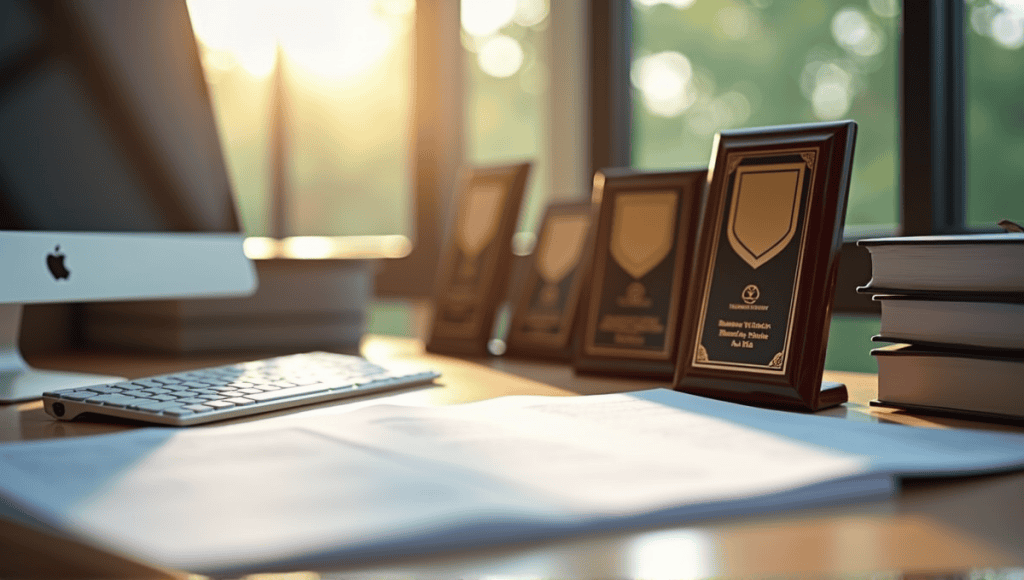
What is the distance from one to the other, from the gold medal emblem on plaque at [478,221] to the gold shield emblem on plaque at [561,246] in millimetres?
88

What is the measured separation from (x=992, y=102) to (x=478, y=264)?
31.6 inches

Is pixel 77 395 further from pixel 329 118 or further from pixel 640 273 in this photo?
pixel 329 118

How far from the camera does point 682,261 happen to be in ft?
3.65

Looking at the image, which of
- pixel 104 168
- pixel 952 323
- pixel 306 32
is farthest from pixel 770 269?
pixel 306 32

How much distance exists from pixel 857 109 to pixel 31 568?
4.81ft

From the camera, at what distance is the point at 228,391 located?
0.88 metres

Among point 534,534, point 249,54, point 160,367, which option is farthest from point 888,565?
point 249,54

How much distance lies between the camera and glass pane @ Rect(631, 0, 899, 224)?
1575mm

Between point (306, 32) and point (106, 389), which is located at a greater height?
point (306, 32)

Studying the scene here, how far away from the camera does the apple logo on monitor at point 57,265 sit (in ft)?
3.51

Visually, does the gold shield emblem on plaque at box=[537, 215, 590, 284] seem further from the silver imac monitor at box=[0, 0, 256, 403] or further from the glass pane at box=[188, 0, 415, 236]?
the glass pane at box=[188, 0, 415, 236]

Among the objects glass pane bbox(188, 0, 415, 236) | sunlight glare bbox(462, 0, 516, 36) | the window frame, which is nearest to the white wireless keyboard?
the window frame

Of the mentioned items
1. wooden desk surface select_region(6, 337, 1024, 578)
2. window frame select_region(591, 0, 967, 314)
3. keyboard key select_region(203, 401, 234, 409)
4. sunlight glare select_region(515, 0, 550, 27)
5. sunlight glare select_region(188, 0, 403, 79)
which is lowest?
wooden desk surface select_region(6, 337, 1024, 578)

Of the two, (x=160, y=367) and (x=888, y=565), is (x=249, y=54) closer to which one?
(x=160, y=367)
